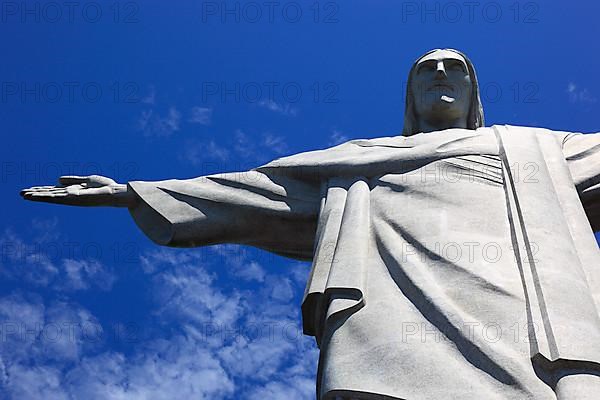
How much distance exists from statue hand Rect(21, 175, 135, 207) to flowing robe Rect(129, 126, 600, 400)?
16 cm

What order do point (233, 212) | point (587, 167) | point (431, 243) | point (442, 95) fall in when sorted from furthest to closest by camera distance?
point (442, 95), point (233, 212), point (587, 167), point (431, 243)

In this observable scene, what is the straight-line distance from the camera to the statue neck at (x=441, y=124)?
34.2ft

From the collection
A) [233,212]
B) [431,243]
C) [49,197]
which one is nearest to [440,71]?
[233,212]

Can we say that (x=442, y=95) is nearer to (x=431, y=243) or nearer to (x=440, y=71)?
(x=440, y=71)

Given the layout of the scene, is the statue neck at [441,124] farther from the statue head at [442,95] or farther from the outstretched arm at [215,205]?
the outstretched arm at [215,205]

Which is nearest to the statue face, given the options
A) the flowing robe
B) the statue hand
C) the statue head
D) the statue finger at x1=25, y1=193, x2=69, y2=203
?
the statue head

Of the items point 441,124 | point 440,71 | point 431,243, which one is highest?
point 440,71

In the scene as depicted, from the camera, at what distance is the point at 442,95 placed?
10375mm

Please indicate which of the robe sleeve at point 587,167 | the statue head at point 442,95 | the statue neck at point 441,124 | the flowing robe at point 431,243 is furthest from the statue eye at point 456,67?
the robe sleeve at point 587,167

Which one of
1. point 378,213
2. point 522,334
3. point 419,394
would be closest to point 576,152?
point 378,213

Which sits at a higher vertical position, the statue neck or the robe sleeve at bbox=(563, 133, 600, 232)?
the statue neck

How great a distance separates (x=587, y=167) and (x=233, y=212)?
3192mm

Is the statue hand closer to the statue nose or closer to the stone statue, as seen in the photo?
the stone statue

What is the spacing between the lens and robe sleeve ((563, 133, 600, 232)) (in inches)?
366
